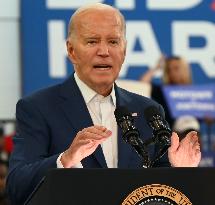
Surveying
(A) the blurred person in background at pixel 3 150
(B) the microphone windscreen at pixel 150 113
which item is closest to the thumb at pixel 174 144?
(B) the microphone windscreen at pixel 150 113

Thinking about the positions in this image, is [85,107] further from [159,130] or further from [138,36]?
[138,36]

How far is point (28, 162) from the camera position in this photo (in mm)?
2723

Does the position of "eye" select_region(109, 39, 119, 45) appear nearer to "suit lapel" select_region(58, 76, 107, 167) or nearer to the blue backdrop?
"suit lapel" select_region(58, 76, 107, 167)

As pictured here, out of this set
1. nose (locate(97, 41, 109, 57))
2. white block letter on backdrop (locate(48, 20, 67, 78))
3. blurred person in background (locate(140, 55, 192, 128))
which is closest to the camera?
nose (locate(97, 41, 109, 57))

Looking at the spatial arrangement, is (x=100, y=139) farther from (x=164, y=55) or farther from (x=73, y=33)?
(x=164, y=55)

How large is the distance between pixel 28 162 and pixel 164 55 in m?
5.68

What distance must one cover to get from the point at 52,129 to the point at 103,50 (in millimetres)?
334

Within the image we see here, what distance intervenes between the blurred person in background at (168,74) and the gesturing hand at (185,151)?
5.25m

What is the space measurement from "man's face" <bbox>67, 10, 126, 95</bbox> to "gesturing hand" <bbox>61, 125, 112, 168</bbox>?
1.59 ft

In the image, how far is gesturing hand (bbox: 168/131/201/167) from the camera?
262 centimetres

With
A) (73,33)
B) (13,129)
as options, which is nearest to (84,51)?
(73,33)

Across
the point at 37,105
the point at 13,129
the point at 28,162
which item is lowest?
the point at 13,129

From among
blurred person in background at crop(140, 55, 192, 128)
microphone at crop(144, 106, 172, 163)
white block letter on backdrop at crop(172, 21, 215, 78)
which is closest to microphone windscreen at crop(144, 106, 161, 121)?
microphone at crop(144, 106, 172, 163)

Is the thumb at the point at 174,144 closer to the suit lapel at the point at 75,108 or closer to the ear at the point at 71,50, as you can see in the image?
the suit lapel at the point at 75,108
